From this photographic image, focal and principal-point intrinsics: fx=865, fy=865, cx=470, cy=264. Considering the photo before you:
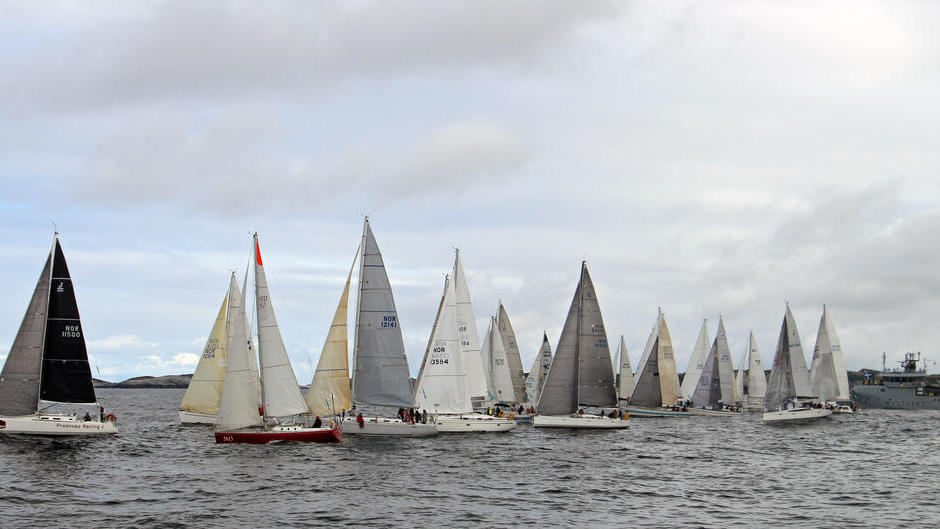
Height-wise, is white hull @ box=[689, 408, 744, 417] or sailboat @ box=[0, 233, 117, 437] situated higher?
A: sailboat @ box=[0, 233, 117, 437]

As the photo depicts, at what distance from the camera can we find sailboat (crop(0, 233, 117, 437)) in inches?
1795

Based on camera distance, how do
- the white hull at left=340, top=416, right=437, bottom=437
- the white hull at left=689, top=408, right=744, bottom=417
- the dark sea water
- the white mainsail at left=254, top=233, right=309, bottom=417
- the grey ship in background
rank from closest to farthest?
the dark sea water → the white mainsail at left=254, top=233, right=309, bottom=417 → the white hull at left=340, top=416, right=437, bottom=437 → the white hull at left=689, top=408, right=744, bottom=417 → the grey ship in background

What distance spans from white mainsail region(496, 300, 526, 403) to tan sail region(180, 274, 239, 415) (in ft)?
78.8

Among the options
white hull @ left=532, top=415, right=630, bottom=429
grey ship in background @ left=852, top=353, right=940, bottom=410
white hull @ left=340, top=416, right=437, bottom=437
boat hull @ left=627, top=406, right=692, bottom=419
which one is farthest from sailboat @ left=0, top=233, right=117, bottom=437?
grey ship in background @ left=852, top=353, right=940, bottom=410

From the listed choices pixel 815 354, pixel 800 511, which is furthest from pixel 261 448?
pixel 815 354

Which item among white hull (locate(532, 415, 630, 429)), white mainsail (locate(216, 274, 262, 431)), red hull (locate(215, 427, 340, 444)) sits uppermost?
white mainsail (locate(216, 274, 262, 431))

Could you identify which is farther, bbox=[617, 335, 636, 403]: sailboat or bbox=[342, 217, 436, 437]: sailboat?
bbox=[617, 335, 636, 403]: sailboat

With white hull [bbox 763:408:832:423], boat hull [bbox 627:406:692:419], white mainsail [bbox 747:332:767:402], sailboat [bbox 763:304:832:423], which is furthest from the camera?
white mainsail [bbox 747:332:767:402]

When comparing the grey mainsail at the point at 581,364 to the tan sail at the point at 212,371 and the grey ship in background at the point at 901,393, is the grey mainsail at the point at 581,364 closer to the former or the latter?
the tan sail at the point at 212,371

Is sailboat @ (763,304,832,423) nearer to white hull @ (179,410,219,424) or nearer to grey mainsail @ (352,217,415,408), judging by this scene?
grey mainsail @ (352,217,415,408)

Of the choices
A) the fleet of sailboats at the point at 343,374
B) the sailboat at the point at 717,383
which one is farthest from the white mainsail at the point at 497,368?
the sailboat at the point at 717,383

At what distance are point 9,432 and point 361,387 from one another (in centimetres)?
1832

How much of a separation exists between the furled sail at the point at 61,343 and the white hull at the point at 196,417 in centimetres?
1303

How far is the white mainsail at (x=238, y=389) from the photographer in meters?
43.2
